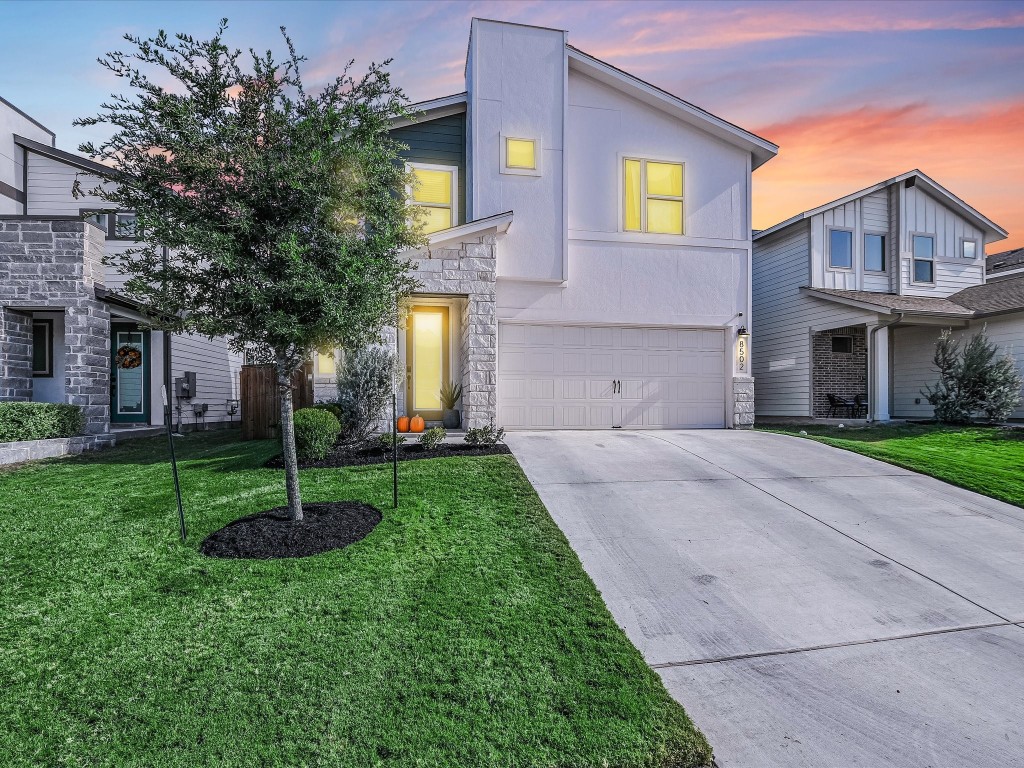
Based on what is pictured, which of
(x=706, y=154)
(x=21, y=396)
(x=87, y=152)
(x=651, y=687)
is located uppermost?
(x=706, y=154)

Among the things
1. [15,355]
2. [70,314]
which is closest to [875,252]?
[70,314]

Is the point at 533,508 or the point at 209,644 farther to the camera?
the point at 533,508

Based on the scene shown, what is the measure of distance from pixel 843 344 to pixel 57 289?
18505 mm

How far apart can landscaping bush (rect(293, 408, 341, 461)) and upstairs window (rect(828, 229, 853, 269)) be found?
1388 centimetres

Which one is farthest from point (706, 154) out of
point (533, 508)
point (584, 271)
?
point (533, 508)

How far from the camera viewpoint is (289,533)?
181 inches

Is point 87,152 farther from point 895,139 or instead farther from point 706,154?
point 895,139

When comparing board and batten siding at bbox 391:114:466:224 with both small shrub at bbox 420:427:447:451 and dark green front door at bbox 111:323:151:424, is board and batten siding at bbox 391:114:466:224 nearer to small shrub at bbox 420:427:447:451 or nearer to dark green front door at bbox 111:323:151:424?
small shrub at bbox 420:427:447:451

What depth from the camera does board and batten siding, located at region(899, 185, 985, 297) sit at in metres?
14.6

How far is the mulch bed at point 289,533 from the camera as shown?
4357 millimetres

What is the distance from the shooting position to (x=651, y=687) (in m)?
2.91

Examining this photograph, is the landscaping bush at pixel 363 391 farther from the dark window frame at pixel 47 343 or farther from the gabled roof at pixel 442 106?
the dark window frame at pixel 47 343

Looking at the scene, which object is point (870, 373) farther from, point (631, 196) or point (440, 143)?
point (440, 143)

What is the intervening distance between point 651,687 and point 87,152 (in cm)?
560
